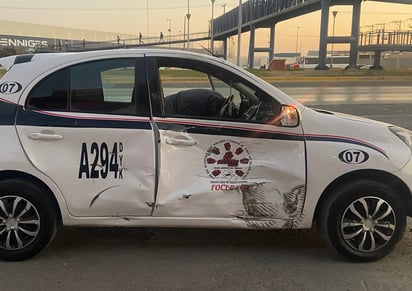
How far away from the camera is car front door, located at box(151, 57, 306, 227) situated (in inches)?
140

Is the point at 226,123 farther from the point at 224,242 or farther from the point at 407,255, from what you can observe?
the point at 407,255

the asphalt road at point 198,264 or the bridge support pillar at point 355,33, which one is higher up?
the bridge support pillar at point 355,33

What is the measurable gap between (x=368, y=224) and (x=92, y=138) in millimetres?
2263

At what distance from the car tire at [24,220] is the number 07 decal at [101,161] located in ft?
1.27

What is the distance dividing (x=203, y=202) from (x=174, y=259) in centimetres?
56

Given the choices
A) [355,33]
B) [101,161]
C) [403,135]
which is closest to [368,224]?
[403,135]

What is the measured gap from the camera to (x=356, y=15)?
116ft

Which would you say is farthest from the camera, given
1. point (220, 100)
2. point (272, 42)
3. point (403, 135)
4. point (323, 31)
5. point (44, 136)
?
point (272, 42)

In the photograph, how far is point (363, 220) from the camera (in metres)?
3.63

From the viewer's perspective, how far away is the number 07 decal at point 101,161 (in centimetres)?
354

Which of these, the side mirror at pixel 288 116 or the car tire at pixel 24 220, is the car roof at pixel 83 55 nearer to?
the side mirror at pixel 288 116

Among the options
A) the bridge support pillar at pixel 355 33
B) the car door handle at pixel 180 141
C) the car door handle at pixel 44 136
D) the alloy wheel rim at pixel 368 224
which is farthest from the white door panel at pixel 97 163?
the bridge support pillar at pixel 355 33

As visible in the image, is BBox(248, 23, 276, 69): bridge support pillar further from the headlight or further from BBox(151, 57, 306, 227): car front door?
BBox(151, 57, 306, 227): car front door

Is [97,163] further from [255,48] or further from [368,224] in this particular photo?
[255,48]
